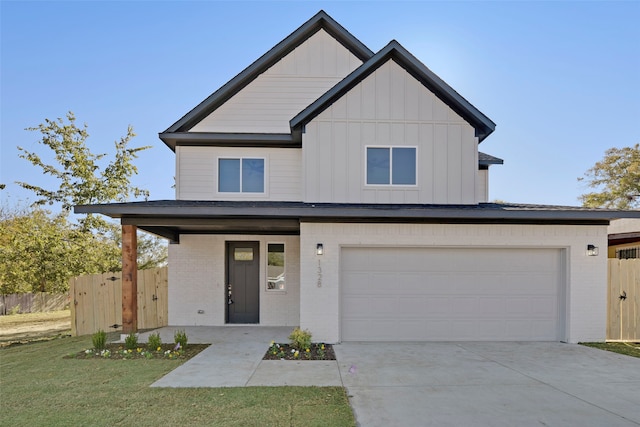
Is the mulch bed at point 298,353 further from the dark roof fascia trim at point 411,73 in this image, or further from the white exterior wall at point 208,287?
the dark roof fascia trim at point 411,73

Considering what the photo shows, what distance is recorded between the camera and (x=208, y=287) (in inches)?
458

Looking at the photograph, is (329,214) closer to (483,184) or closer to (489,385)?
(489,385)

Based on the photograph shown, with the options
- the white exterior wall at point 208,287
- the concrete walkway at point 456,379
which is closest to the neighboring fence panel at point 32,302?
the white exterior wall at point 208,287

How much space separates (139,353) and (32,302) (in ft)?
47.6

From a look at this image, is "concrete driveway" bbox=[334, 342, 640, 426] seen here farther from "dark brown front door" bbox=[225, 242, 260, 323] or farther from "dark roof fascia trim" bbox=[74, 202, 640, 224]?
"dark brown front door" bbox=[225, 242, 260, 323]

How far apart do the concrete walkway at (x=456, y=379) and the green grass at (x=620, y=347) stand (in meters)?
0.44

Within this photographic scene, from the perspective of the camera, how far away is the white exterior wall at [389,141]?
32.5ft

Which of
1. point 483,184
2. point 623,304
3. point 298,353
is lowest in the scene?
point 298,353

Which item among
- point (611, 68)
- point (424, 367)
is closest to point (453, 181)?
point (424, 367)

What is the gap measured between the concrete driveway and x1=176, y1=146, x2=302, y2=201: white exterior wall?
15.8 feet

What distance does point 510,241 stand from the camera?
30.9ft

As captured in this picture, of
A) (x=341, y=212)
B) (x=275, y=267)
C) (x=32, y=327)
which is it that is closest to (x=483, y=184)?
(x=341, y=212)

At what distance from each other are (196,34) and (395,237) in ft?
34.7

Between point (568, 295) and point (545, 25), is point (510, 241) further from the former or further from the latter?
point (545, 25)
